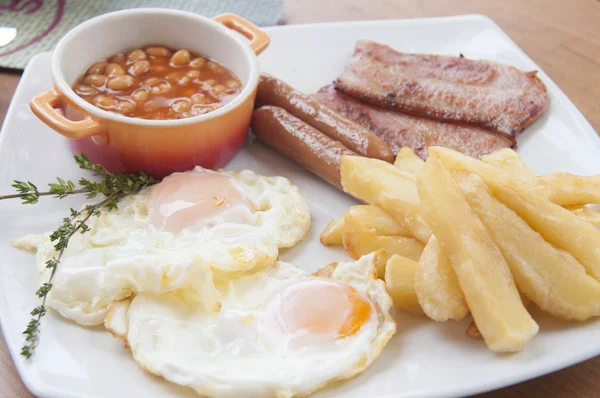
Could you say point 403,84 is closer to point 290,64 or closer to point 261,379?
point 290,64

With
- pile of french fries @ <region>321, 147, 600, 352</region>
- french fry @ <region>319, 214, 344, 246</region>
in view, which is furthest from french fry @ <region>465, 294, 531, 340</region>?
french fry @ <region>319, 214, 344, 246</region>

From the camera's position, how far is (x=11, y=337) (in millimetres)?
1927

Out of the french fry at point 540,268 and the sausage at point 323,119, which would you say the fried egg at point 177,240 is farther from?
the french fry at point 540,268

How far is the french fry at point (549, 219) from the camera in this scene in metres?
1.97

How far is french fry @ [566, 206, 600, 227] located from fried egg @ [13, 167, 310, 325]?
0.92m

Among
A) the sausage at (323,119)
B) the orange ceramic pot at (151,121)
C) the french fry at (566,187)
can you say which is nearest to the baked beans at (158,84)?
the orange ceramic pot at (151,121)

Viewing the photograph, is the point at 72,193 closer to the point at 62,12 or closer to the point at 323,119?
the point at 323,119

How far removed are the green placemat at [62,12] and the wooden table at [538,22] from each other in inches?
6.4

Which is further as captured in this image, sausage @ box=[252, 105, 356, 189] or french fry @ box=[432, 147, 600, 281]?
sausage @ box=[252, 105, 356, 189]

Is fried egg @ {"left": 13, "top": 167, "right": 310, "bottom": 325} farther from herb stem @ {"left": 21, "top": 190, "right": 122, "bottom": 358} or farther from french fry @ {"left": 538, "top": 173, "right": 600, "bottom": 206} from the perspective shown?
french fry @ {"left": 538, "top": 173, "right": 600, "bottom": 206}

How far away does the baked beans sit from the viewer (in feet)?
8.46

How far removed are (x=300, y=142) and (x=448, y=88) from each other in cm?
79

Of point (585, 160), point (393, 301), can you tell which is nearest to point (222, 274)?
point (393, 301)

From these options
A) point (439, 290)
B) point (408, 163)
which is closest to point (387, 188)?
point (408, 163)
